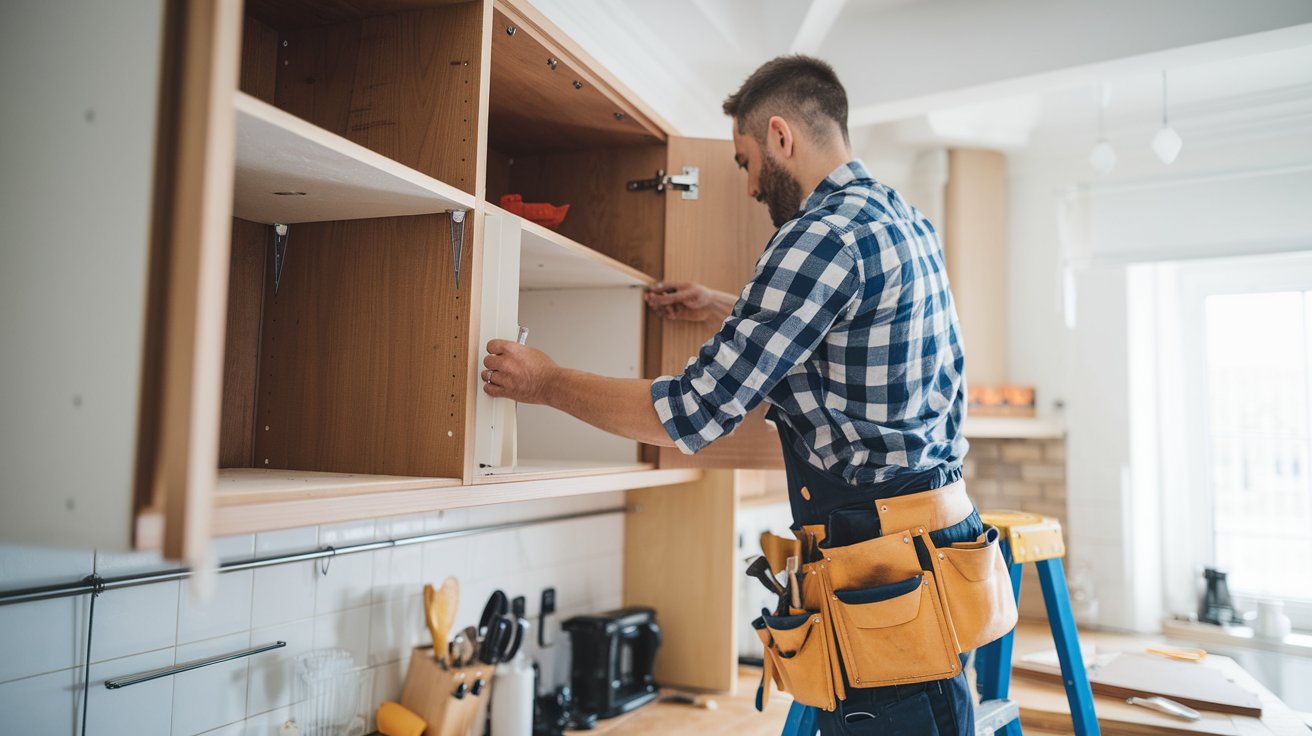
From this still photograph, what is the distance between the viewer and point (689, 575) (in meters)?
2.43

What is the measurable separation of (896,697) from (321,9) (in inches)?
55.0

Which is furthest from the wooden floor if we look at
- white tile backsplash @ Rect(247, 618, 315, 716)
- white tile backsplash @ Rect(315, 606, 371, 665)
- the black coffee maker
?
white tile backsplash @ Rect(247, 618, 315, 716)

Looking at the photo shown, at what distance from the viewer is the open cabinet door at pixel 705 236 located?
5.93 ft

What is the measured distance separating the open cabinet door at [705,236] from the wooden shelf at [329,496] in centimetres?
43

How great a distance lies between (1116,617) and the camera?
3.26m

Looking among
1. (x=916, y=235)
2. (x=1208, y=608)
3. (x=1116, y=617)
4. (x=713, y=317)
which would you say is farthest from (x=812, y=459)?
(x=1208, y=608)

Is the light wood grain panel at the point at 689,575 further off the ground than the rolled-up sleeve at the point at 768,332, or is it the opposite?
the rolled-up sleeve at the point at 768,332

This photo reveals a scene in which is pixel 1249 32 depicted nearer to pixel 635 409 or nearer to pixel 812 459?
pixel 812 459

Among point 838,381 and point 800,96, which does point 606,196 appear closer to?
point 800,96

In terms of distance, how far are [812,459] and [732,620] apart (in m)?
1.20

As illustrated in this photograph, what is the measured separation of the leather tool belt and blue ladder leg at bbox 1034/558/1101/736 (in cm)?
59

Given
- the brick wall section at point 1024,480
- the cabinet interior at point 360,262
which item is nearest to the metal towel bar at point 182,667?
the cabinet interior at point 360,262

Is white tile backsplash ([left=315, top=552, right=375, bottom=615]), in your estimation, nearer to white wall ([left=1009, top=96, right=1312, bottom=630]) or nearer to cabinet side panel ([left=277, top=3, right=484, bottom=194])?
cabinet side panel ([left=277, top=3, right=484, bottom=194])

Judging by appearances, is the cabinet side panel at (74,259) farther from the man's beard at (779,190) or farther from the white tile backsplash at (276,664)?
the man's beard at (779,190)
